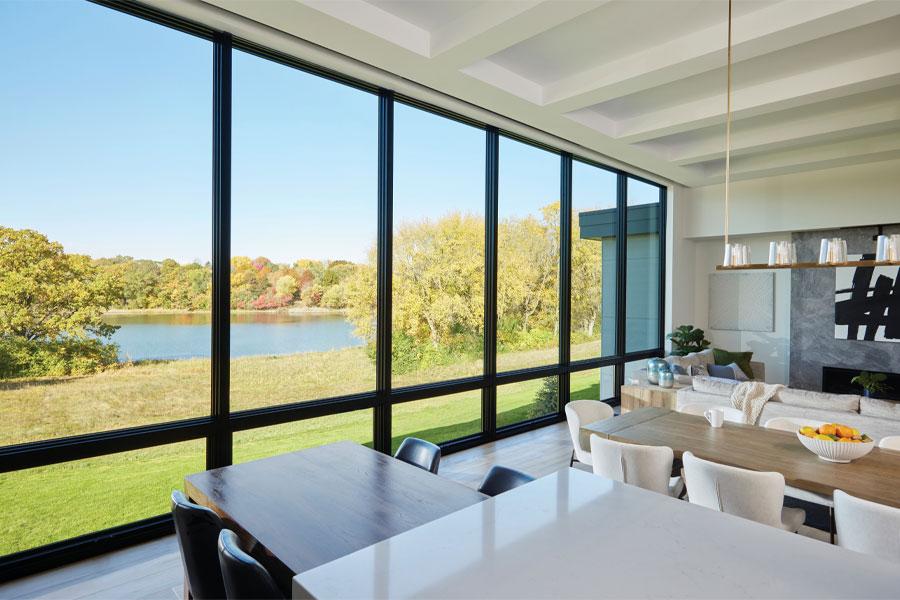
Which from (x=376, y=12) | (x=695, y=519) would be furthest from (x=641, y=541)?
(x=376, y=12)

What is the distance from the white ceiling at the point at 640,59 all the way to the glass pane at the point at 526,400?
2.58m

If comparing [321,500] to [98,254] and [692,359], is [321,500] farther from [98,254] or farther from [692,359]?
[692,359]

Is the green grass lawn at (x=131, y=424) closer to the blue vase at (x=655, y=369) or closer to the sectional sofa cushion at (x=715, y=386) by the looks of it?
the sectional sofa cushion at (x=715, y=386)

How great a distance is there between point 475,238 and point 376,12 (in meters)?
2.18

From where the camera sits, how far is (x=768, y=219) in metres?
6.86

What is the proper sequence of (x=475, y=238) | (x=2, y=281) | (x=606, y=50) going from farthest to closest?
(x=475, y=238) → (x=606, y=50) → (x=2, y=281)

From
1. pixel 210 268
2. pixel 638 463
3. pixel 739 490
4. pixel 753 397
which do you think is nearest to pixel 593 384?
pixel 753 397

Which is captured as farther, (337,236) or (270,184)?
(337,236)

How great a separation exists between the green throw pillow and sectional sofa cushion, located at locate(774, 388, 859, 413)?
2851 millimetres

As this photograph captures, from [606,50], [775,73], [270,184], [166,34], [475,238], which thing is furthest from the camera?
[475,238]

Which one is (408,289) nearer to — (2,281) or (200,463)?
(200,463)

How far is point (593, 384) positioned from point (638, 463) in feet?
12.4

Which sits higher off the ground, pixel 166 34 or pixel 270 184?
pixel 166 34

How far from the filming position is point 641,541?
3.03 feet
